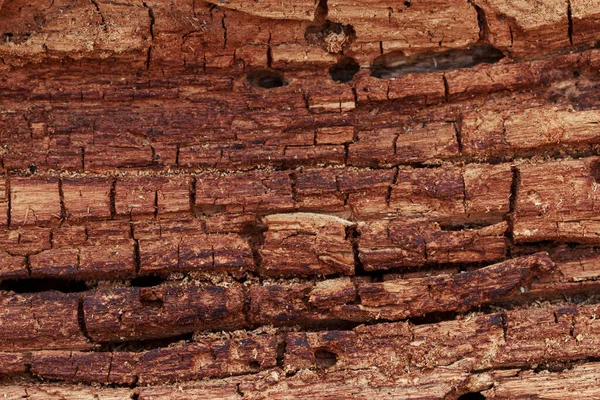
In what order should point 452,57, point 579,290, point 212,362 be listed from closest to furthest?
point 212,362
point 579,290
point 452,57

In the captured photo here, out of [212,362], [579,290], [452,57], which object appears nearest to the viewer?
[212,362]

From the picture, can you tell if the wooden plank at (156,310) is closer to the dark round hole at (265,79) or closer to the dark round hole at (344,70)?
the dark round hole at (265,79)

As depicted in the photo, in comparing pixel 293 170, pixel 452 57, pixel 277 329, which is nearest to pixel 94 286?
pixel 277 329

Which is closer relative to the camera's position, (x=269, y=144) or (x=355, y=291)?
(x=355, y=291)

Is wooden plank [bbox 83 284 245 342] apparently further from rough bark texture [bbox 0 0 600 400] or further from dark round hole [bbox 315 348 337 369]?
dark round hole [bbox 315 348 337 369]

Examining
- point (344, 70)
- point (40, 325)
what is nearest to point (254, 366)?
point (40, 325)

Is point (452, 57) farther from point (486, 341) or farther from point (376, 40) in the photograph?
point (486, 341)

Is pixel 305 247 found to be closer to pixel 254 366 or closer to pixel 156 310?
pixel 254 366

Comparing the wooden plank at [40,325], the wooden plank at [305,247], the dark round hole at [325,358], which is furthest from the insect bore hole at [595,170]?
the wooden plank at [40,325]
